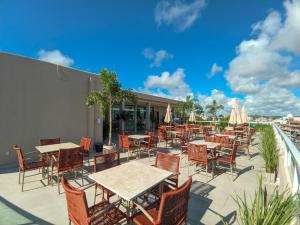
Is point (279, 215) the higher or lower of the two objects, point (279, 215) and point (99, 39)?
the lower

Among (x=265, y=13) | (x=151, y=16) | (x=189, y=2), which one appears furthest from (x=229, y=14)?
(x=151, y=16)

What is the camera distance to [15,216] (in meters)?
2.89

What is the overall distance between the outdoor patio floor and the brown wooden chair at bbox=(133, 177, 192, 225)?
3.17 ft

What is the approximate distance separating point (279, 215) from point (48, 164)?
4.67 m

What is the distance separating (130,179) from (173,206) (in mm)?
833

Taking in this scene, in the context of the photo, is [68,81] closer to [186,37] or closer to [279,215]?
[279,215]

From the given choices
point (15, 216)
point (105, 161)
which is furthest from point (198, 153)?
point (15, 216)

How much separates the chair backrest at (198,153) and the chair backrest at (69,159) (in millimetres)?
2952

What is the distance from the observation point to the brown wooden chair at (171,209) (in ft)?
5.70

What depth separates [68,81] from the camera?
7.24 m

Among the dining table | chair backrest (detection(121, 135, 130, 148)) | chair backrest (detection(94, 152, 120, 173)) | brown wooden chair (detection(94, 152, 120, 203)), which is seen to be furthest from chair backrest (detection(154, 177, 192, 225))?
chair backrest (detection(121, 135, 130, 148))

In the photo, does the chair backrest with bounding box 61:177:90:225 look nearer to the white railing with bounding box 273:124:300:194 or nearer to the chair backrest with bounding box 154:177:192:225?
the chair backrest with bounding box 154:177:192:225

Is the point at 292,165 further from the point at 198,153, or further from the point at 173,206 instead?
the point at 198,153

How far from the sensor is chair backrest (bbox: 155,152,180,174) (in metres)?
3.13
